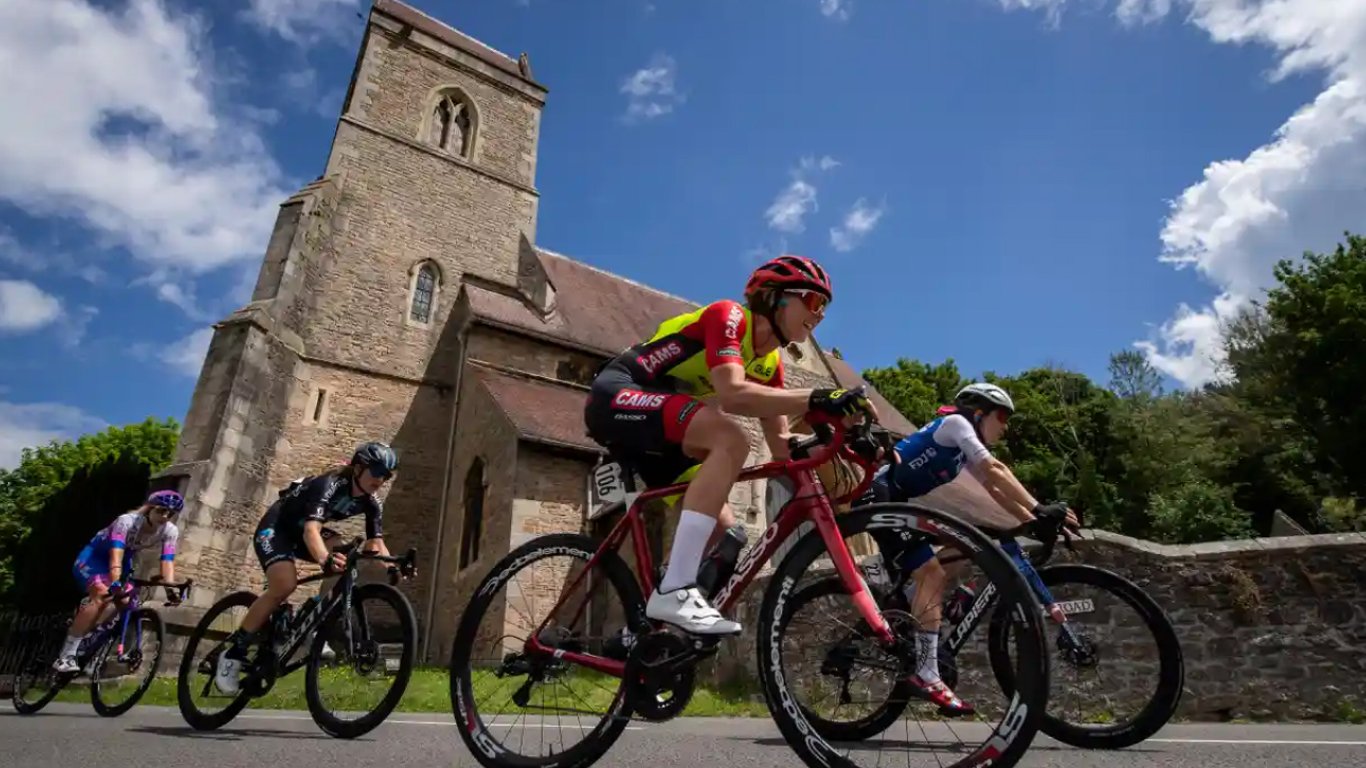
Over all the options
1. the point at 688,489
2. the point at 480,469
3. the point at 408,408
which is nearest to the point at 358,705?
the point at 688,489

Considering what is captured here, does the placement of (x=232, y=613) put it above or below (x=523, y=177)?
below

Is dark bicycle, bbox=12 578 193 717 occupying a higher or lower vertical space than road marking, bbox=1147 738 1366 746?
higher

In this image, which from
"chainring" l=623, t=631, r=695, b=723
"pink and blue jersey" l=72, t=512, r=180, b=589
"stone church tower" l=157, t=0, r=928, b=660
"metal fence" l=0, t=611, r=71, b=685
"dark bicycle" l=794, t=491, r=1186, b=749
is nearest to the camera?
"chainring" l=623, t=631, r=695, b=723

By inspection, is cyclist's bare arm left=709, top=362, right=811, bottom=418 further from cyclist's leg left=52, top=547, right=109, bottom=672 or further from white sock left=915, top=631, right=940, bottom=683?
cyclist's leg left=52, top=547, right=109, bottom=672

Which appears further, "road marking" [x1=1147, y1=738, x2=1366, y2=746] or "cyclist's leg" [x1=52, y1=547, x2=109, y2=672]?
"cyclist's leg" [x1=52, y1=547, x2=109, y2=672]

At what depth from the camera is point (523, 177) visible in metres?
25.0

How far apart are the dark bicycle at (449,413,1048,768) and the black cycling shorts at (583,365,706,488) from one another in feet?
0.41

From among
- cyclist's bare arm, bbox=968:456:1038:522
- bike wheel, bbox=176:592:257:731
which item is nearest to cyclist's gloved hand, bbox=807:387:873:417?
cyclist's bare arm, bbox=968:456:1038:522

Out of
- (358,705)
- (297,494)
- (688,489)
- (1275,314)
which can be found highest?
(1275,314)

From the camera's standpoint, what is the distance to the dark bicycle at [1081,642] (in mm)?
3084

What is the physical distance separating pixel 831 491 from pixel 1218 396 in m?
40.6

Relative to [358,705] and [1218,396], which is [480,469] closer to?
[358,705]

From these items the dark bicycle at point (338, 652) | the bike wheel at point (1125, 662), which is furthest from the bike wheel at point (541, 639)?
the bike wheel at point (1125, 662)

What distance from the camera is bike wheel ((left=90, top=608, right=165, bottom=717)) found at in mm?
5973
